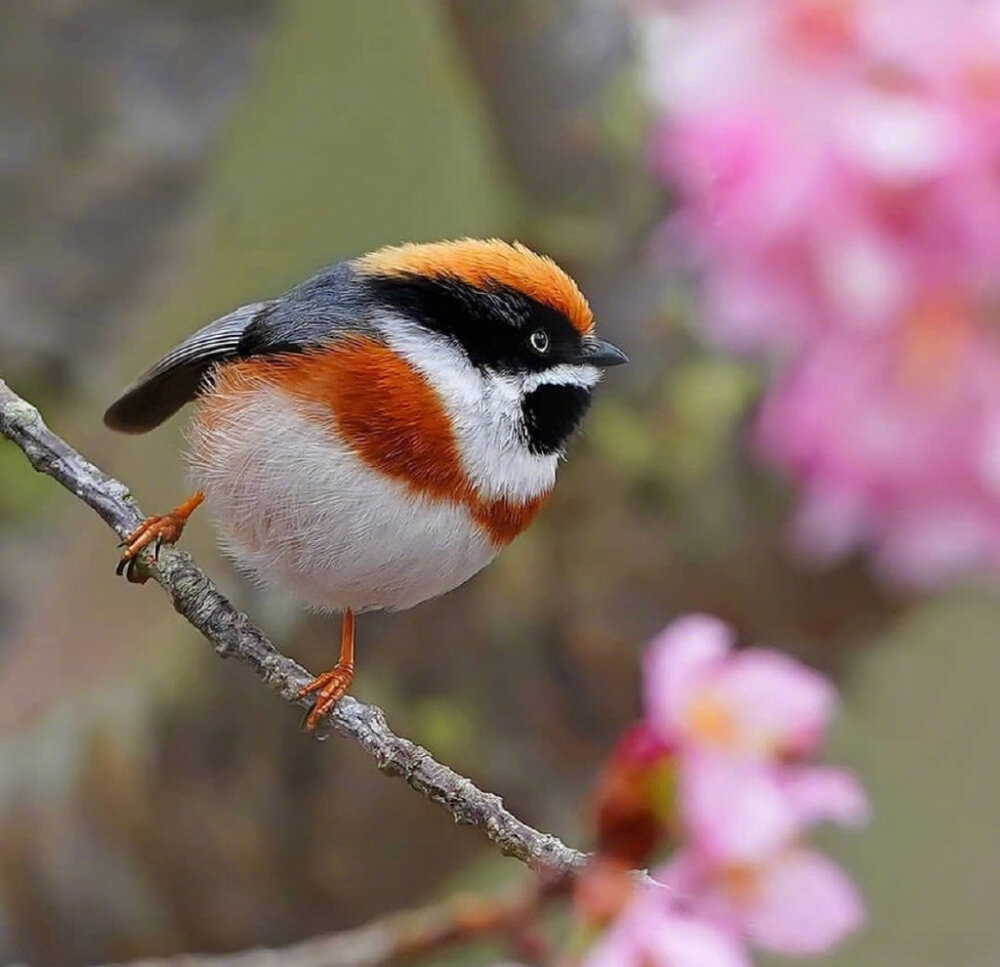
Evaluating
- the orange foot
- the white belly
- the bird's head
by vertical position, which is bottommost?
the orange foot

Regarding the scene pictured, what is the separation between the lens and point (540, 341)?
1232 mm

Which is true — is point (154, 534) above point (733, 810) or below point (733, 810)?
above

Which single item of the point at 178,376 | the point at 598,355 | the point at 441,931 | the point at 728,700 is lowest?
the point at 441,931

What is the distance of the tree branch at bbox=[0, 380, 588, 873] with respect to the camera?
900 millimetres

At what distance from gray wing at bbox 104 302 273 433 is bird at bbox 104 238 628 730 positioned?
0.02 metres

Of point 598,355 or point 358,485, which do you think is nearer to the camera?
point 358,485

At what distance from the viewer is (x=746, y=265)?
92 centimetres

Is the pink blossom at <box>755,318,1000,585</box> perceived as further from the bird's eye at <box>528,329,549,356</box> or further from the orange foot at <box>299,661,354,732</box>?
the orange foot at <box>299,661,354,732</box>

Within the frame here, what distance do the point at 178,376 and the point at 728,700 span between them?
0.81 m

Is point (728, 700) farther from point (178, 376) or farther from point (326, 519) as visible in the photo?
point (178, 376)

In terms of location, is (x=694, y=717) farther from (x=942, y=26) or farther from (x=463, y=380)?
(x=463, y=380)

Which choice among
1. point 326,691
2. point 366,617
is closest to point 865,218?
point 326,691

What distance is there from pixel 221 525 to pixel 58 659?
1.50 meters

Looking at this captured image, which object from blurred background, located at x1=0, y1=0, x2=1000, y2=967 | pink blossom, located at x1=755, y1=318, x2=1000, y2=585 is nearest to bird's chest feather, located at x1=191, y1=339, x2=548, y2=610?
pink blossom, located at x1=755, y1=318, x2=1000, y2=585
